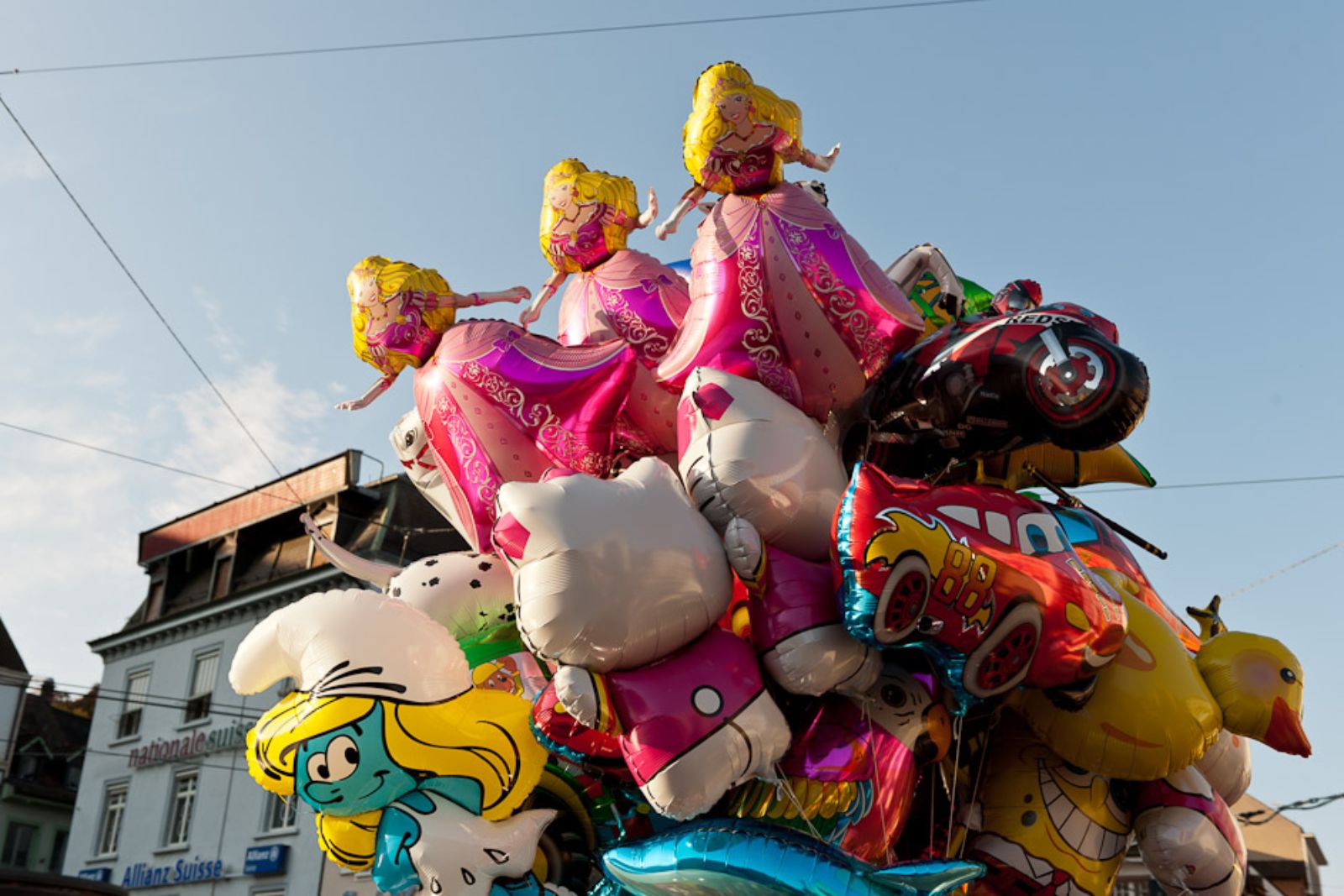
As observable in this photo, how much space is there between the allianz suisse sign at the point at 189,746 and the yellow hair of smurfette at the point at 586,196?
48.2 feet

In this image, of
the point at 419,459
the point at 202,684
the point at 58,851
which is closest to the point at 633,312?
the point at 419,459

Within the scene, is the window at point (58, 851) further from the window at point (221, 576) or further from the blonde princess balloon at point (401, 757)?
the blonde princess balloon at point (401, 757)

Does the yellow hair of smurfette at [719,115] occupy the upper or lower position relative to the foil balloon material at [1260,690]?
upper

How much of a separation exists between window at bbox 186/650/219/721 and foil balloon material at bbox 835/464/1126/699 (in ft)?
58.8

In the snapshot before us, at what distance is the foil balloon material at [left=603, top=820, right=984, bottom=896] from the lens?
15.3 feet

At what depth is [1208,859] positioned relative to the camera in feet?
18.4

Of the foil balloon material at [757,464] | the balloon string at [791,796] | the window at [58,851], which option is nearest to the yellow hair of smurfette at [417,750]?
the balloon string at [791,796]

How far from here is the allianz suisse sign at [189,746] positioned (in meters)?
19.8

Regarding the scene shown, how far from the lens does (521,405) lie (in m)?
5.96

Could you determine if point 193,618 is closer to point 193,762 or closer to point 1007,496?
point 193,762

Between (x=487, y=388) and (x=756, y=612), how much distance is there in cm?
170

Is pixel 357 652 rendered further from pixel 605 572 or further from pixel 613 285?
pixel 613 285

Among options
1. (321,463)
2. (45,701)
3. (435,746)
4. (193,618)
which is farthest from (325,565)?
(435,746)

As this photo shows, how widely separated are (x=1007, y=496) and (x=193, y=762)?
17785 mm
